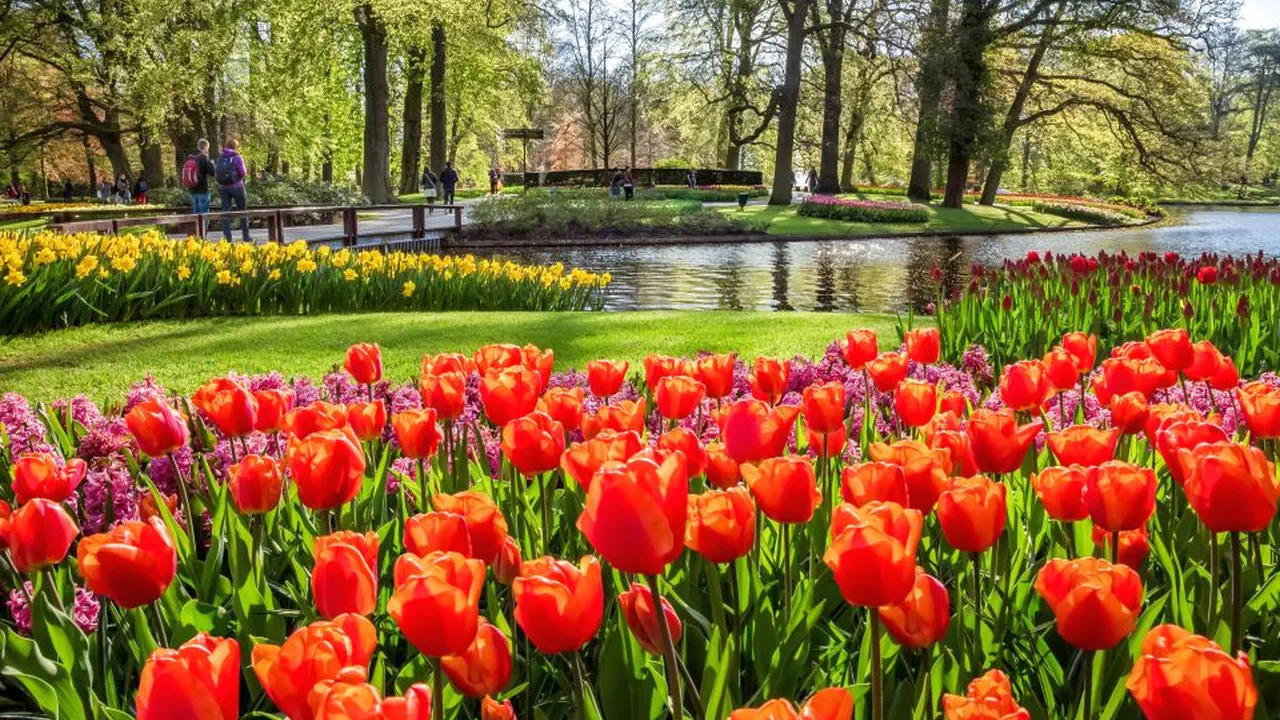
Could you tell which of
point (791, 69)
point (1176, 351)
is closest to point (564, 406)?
point (1176, 351)

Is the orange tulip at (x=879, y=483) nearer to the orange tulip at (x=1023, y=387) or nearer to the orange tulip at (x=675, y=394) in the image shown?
the orange tulip at (x=675, y=394)

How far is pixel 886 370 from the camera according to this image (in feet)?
8.39

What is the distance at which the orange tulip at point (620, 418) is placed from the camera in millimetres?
2041

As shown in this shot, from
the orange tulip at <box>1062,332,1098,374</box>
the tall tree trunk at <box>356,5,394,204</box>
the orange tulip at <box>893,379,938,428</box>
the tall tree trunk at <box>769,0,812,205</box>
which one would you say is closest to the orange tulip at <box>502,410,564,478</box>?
A: the orange tulip at <box>893,379,938,428</box>

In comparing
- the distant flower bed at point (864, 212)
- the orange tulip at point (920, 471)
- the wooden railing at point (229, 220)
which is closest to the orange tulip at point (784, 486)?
the orange tulip at point (920, 471)

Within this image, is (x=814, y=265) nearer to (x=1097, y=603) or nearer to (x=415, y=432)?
(x=415, y=432)

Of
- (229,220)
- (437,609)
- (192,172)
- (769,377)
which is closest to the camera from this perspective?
(437,609)

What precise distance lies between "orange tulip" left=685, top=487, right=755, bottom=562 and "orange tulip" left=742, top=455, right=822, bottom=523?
0.11m

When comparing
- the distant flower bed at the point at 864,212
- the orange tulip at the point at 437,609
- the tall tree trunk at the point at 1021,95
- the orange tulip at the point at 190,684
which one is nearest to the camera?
the orange tulip at the point at 190,684

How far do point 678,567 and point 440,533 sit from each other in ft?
2.30

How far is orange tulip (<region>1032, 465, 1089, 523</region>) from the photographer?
1.61m

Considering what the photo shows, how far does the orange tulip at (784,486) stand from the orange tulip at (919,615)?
26cm

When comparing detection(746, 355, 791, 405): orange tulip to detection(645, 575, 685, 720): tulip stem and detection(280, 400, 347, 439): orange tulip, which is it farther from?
detection(645, 575, 685, 720): tulip stem

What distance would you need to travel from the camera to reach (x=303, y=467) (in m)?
1.67
